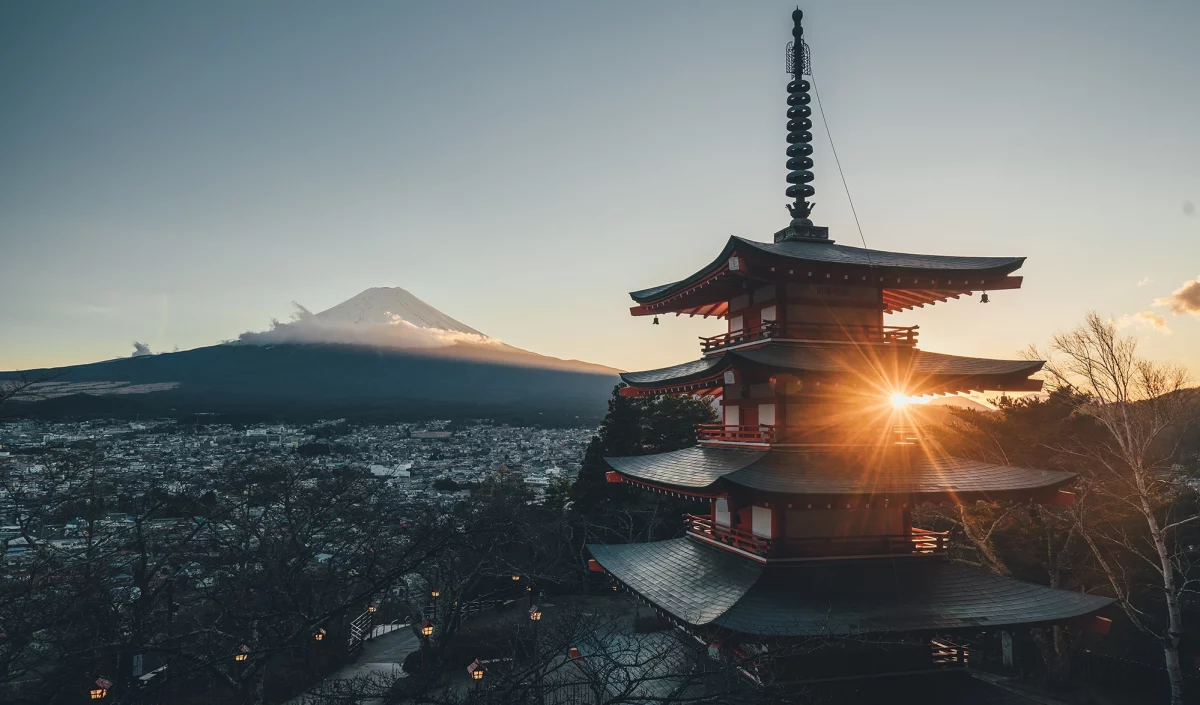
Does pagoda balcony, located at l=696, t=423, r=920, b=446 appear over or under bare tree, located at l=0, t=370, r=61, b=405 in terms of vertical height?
under

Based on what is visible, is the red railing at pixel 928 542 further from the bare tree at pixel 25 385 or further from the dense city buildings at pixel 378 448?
the dense city buildings at pixel 378 448

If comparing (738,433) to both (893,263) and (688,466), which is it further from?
(893,263)

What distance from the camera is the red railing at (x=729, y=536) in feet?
37.6

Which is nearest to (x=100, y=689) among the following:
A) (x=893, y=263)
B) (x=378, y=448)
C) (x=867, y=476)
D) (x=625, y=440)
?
(x=867, y=476)

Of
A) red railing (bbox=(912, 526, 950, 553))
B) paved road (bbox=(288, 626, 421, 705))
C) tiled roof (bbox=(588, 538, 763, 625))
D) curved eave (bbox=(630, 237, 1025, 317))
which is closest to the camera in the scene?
tiled roof (bbox=(588, 538, 763, 625))

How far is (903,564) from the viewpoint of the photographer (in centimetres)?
1148

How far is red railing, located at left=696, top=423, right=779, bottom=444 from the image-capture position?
11914 mm

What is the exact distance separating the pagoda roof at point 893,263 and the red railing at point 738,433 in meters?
3.04

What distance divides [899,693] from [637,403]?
81.9ft

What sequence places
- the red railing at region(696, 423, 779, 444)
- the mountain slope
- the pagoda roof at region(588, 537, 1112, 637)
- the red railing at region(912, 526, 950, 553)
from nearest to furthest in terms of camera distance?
1. the pagoda roof at region(588, 537, 1112, 637)
2. the red railing at region(912, 526, 950, 553)
3. the red railing at region(696, 423, 779, 444)
4. the mountain slope

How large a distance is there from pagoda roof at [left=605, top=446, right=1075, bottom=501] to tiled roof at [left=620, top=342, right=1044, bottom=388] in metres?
1.56

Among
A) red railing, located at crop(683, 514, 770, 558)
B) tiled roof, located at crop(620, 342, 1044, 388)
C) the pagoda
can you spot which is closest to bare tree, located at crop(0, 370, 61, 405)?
the pagoda

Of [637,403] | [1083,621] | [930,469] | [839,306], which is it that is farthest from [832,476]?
[637,403]

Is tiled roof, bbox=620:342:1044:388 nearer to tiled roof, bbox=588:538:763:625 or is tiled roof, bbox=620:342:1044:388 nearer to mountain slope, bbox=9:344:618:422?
tiled roof, bbox=588:538:763:625
